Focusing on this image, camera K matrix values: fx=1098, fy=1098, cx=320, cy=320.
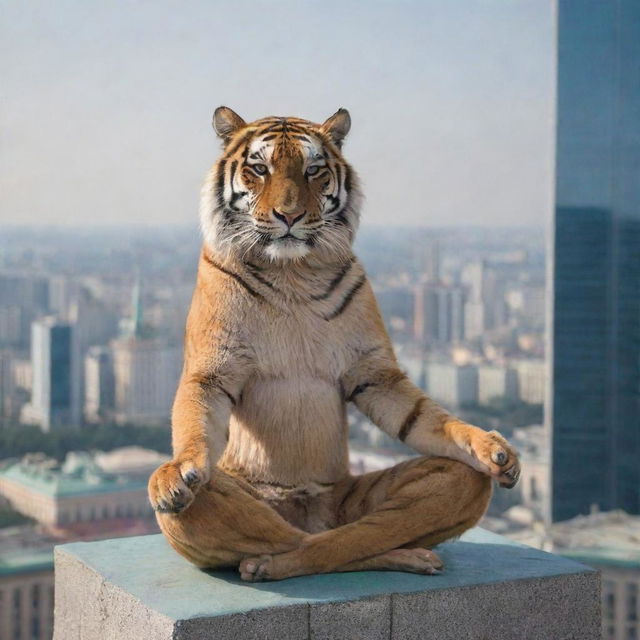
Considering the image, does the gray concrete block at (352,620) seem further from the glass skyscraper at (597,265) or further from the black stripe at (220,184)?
the glass skyscraper at (597,265)

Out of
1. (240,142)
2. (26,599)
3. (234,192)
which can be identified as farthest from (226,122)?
(26,599)

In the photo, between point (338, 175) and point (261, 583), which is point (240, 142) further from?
point (261, 583)

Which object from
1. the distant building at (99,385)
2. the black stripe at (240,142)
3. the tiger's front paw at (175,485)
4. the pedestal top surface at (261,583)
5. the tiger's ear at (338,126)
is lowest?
the distant building at (99,385)

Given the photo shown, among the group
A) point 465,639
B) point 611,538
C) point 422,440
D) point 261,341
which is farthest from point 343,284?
point 611,538

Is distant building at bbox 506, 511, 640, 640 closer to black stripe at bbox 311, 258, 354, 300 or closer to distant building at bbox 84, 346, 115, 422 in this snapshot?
distant building at bbox 84, 346, 115, 422

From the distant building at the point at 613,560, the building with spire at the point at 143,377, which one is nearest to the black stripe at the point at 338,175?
the distant building at the point at 613,560
